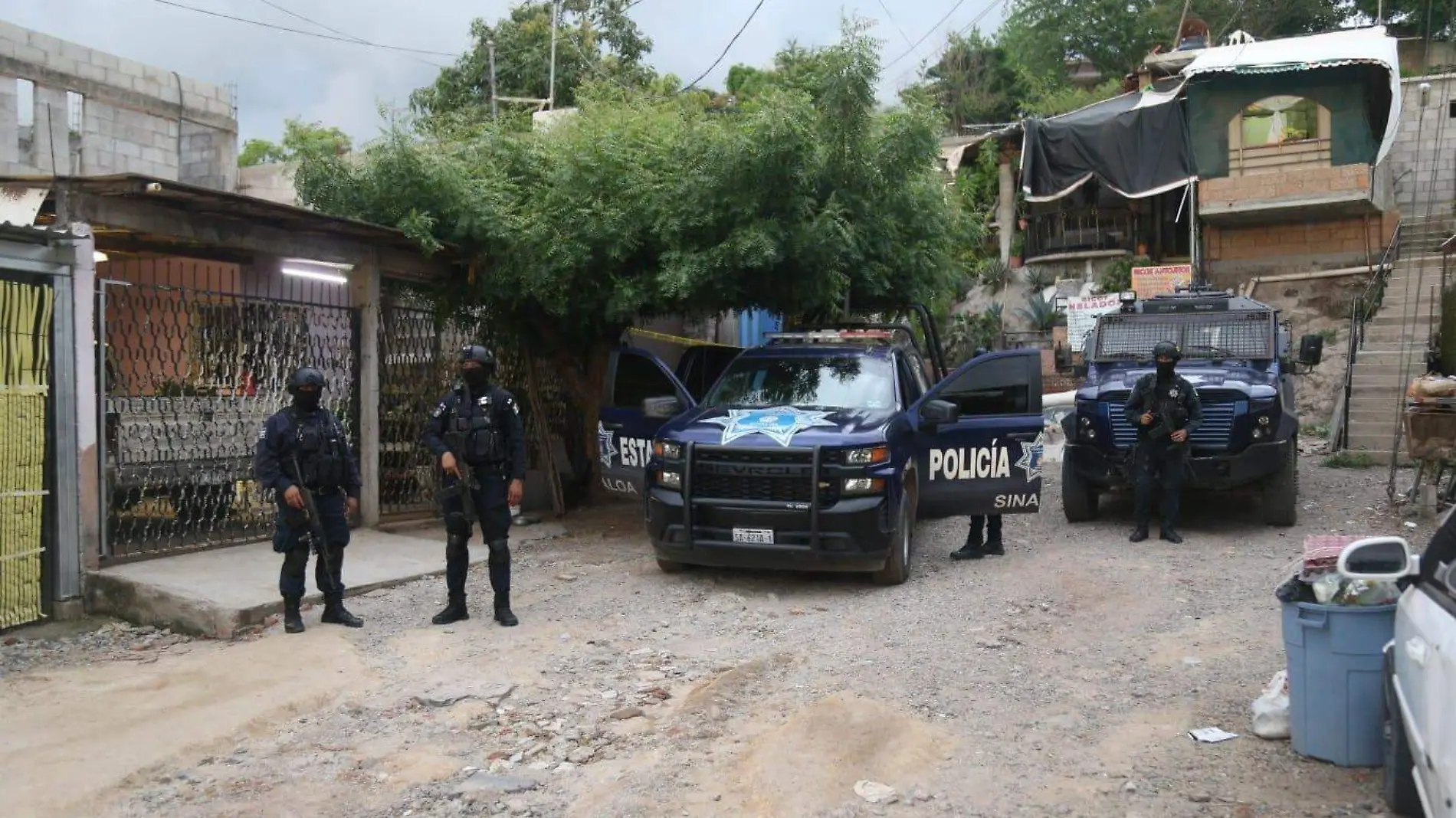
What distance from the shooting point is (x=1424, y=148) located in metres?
21.3

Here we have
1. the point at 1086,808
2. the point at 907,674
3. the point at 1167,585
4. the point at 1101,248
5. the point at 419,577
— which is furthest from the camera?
the point at 1101,248

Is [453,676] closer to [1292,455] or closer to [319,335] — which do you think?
[319,335]

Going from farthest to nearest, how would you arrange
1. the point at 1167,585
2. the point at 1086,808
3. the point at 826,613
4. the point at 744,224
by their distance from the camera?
the point at 744,224
the point at 1167,585
the point at 826,613
the point at 1086,808

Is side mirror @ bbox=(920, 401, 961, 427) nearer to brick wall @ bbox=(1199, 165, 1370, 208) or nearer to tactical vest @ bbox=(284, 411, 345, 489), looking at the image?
tactical vest @ bbox=(284, 411, 345, 489)

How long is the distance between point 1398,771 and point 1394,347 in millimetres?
14269

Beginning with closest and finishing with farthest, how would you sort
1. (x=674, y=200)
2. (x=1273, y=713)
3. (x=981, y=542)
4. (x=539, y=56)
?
1. (x=1273, y=713)
2. (x=981, y=542)
3. (x=674, y=200)
4. (x=539, y=56)

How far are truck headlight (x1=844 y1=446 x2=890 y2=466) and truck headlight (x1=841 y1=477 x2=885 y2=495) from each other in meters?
0.11

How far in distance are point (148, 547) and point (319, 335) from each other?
2439mm

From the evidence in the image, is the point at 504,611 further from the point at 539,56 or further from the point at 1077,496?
the point at 539,56

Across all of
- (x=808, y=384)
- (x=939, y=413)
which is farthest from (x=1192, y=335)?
(x=808, y=384)

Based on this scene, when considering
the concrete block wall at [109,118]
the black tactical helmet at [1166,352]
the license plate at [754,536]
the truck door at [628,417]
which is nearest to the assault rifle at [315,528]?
the license plate at [754,536]

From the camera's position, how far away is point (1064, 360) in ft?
35.0

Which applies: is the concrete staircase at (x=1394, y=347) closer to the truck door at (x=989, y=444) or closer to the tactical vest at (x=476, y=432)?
the truck door at (x=989, y=444)

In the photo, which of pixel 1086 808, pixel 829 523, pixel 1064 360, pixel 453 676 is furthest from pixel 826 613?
pixel 1064 360
